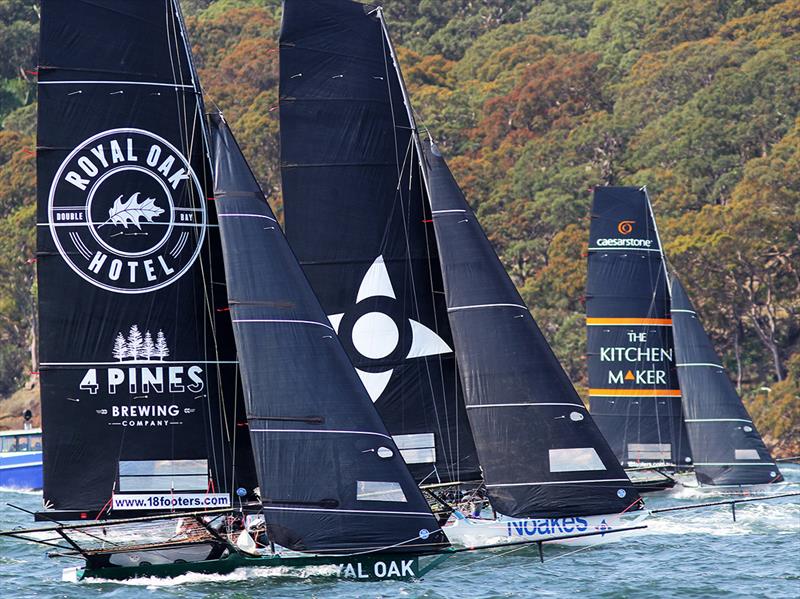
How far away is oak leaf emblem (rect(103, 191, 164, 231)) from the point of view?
67.7 feet

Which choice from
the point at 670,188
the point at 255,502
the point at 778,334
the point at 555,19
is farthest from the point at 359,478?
the point at 555,19

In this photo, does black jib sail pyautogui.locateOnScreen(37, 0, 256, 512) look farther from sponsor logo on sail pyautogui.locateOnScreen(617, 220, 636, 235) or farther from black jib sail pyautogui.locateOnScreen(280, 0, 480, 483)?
sponsor logo on sail pyautogui.locateOnScreen(617, 220, 636, 235)

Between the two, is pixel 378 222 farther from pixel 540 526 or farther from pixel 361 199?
pixel 540 526

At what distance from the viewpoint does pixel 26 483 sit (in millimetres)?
49406

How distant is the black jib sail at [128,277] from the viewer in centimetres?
2033

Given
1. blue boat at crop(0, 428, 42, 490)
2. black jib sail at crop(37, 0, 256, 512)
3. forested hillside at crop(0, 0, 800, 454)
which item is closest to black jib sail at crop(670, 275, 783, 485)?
black jib sail at crop(37, 0, 256, 512)

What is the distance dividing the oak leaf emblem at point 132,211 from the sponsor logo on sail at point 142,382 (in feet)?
4.69

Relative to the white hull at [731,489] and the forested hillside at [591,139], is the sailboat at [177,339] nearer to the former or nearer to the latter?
the white hull at [731,489]

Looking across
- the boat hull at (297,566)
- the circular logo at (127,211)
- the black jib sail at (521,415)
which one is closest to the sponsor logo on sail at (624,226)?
the black jib sail at (521,415)

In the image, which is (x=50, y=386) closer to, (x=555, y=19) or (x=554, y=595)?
(x=554, y=595)

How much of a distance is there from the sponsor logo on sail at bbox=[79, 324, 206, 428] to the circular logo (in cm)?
78

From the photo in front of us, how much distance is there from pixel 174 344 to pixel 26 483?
30.5m

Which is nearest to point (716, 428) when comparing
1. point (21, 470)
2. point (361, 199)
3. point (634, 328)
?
point (634, 328)

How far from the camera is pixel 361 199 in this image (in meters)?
25.3
